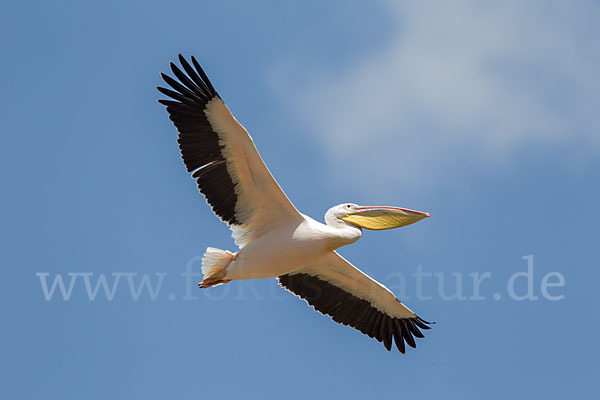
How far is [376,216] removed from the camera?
44.6 feet

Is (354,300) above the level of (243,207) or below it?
below

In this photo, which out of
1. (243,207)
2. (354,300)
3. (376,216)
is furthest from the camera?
(354,300)

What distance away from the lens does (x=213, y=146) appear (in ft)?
41.6

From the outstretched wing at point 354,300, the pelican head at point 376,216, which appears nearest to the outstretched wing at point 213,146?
the pelican head at point 376,216

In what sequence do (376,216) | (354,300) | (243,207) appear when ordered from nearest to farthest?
(243,207) < (376,216) < (354,300)

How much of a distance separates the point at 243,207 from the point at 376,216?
1961mm

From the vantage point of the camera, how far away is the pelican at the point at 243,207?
41.5 feet

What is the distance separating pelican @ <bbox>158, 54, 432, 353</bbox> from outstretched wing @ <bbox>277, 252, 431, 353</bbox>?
535mm

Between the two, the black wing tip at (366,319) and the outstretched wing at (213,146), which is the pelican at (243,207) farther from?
the black wing tip at (366,319)

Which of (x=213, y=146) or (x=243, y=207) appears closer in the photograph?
(x=213, y=146)

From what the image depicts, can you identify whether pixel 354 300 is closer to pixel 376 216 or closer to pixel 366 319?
pixel 366 319

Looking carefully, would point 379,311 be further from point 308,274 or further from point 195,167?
point 195,167

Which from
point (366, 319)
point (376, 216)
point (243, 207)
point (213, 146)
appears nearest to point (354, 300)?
point (366, 319)

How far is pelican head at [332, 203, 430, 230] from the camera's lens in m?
13.5
